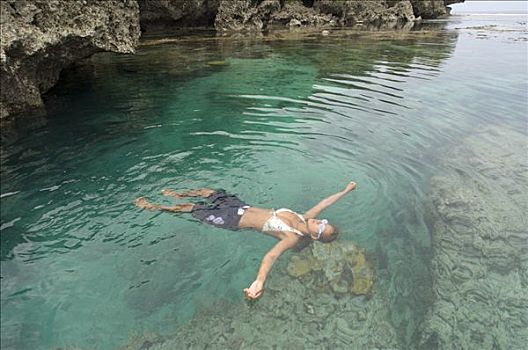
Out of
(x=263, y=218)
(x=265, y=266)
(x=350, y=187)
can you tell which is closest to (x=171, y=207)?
(x=263, y=218)

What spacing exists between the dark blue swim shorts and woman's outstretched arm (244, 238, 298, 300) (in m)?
0.96

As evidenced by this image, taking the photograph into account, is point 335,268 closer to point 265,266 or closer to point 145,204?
point 265,266

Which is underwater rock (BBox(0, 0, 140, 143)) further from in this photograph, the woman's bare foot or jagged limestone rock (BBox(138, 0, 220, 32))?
jagged limestone rock (BBox(138, 0, 220, 32))

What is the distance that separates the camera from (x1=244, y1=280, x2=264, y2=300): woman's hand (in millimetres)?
5625

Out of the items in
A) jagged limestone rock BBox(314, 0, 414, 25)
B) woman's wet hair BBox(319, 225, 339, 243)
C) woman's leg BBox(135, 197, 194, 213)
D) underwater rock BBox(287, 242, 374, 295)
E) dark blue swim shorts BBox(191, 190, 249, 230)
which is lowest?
underwater rock BBox(287, 242, 374, 295)

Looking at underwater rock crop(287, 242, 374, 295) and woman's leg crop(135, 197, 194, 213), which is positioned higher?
woman's leg crop(135, 197, 194, 213)

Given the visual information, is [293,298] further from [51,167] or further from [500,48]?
[500,48]

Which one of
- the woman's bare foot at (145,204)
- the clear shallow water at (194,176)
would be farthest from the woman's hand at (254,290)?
→ the woman's bare foot at (145,204)

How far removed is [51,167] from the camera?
8.43 meters

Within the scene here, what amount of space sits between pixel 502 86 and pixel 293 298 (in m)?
16.7

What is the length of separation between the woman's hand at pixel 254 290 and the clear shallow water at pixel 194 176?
9.1 inches

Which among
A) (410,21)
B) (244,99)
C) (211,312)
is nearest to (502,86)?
(244,99)

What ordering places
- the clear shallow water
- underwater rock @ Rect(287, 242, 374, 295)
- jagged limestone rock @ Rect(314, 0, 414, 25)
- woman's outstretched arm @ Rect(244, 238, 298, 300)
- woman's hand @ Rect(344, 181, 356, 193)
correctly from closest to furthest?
1. the clear shallow water
2. woman's outstretched arm @ Rect(244, 238, 298, 300)
3. underwater rock @ Rect(287, 242, 374, 295)
4. woman's hand @ Rect(344, 181, 356, 193)
5. jagged limestone rock @ Rect(314, 0, 414, 25)

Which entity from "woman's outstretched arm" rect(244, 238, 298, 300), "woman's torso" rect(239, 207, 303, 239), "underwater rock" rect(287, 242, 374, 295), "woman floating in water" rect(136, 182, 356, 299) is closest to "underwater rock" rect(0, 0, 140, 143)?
"woman floating in water" rect(136, 182, 356, 299)
